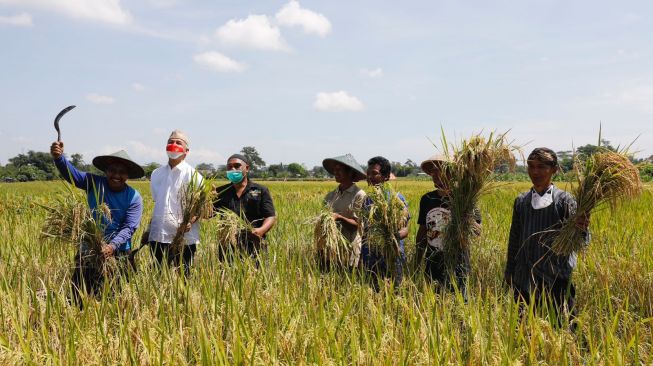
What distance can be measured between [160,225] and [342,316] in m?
1.83

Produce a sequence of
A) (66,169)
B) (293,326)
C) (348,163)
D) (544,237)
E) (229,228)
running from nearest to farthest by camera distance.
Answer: (293,326) < (544,237) < (66,169) < (229,228) < (348,163)

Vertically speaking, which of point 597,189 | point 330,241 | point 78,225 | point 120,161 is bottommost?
point 330,241

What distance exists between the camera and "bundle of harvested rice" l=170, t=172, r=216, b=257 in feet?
10.6

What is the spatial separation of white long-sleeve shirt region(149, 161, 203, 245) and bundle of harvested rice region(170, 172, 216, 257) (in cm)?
15

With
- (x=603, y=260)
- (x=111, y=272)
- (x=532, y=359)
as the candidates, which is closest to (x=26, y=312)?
(x=111, y=272)

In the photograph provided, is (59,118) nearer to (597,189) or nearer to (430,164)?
(430,164)

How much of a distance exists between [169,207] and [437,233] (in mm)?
2098

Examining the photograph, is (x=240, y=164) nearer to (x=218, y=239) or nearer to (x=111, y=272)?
(x=218, y=239)

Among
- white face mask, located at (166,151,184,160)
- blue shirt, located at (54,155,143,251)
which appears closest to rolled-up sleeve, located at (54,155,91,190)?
blue shirt, located at (54,155,143,251)

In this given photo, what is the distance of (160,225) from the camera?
11.4ft

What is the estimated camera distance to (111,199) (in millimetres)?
3422

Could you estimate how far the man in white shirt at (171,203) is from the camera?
3.47 meters

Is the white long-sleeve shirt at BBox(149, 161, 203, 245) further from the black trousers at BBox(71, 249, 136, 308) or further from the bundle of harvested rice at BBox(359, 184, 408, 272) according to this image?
the bundle of harvested rice at BBox(359, 184, 408, 272)

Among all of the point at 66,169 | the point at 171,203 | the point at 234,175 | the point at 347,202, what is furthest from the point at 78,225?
the point at 347,202
